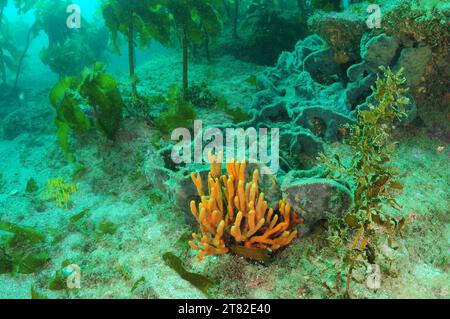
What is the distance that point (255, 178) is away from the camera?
2.96 meters

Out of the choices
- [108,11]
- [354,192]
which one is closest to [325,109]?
[354,192]

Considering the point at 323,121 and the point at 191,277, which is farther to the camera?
the point at 323,121

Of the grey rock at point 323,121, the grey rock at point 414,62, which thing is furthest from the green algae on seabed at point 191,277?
the grey rock at point 414,62

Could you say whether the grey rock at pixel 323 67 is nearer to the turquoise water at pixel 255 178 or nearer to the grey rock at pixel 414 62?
the turquoise water at pixel 255 178

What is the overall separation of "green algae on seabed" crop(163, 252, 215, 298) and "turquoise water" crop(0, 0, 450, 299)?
1 cm

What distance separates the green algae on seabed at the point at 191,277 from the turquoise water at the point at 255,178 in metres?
0.01

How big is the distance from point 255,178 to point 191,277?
112cm

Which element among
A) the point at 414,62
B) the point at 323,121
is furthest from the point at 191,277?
the point at 414,62

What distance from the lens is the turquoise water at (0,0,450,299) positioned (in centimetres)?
287

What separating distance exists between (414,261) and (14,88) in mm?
14820

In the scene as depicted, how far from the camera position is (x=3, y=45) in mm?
13391

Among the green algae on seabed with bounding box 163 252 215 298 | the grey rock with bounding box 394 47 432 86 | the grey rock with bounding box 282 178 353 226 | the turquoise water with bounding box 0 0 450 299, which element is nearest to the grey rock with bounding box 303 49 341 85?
the turquoise water with bounding box 0 0 450 299

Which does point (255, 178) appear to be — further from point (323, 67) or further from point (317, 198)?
point (323, 67)

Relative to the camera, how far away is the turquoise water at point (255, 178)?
9.41 ft
